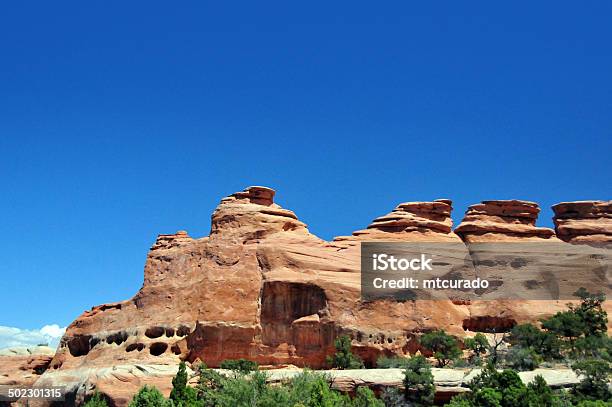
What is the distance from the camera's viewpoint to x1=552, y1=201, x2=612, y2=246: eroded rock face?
253 feet

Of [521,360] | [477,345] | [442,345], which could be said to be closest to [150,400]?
[442,345]

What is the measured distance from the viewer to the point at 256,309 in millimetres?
63125

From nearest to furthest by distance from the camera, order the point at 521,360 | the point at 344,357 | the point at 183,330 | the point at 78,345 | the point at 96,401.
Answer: the point at 521,360 → the point at 96,401 → the point at 344,357 → the point at 183,330 → the point at 78,345

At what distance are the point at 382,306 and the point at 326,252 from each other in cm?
715

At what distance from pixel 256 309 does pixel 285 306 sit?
234 cm

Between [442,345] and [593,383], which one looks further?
[442,345]

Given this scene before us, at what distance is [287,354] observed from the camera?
202 ft

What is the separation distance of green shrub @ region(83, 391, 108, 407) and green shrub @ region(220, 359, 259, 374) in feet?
29.2

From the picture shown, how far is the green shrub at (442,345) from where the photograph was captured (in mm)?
59094

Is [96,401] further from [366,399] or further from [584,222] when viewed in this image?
[584,222]

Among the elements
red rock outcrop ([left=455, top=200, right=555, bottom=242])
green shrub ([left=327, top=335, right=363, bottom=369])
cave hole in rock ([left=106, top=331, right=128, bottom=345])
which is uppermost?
red rock outcrop ([left=455, top=200, right=555, bottom=242])

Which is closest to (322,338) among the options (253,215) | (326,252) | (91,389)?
(326,252)

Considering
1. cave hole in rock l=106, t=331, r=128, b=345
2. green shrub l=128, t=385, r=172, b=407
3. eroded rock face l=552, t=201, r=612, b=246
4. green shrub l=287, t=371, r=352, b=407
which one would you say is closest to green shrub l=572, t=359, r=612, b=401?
green shrub l=287, t=371, r=352, b=407

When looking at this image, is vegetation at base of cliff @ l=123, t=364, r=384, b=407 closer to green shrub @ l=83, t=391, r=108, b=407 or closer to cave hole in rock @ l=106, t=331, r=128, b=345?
green shrub @ l=83, t=391, r=108, b=407
